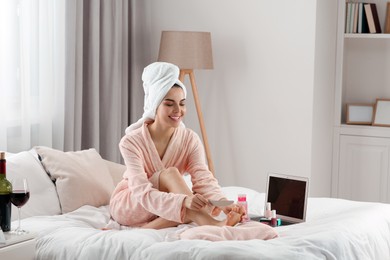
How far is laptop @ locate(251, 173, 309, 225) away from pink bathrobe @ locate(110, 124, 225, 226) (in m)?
0.29

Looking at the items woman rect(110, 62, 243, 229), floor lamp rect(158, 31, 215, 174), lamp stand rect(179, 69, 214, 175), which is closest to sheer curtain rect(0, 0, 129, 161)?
floor lamp rect(158, 31, 215, 174)

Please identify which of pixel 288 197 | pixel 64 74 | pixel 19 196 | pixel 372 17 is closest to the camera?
pixel 19 196

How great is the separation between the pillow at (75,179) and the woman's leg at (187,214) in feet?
1.66

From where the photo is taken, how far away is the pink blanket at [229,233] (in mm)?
2664

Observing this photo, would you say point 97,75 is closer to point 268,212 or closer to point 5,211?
point 268,212

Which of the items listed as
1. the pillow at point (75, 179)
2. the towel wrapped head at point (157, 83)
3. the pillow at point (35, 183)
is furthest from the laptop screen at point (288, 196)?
the pillow at point (35, 183)

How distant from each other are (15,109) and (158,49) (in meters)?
1.45

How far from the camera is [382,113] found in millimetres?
5066

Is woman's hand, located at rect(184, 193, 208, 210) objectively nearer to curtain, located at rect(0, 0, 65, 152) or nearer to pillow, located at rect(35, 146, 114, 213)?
pillow, located at rect(35, 146, 114, 213)

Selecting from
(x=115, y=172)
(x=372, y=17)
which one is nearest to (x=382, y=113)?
(x=372, y=17)

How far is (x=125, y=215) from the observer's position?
308 cm

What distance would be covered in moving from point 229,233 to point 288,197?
627 millimetres

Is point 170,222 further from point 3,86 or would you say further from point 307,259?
point 3,86

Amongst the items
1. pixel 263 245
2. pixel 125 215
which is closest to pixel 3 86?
pixel 125 215
